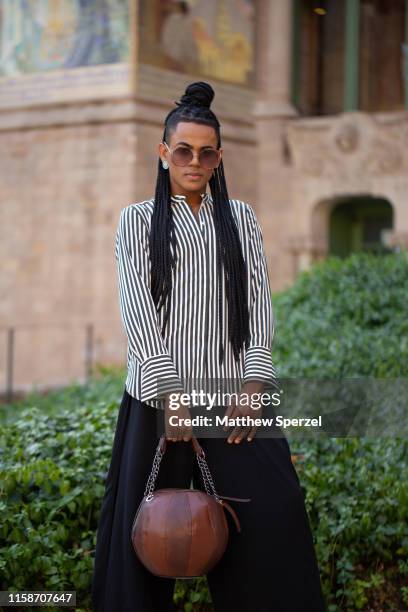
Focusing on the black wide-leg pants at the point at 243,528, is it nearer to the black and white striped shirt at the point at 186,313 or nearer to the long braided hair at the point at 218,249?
the black and white striped shirt at the point at 186,313

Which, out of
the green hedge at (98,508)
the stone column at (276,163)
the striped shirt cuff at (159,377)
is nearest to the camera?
the striped shirt cuff at (159,377)

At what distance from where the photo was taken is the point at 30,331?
16828mm

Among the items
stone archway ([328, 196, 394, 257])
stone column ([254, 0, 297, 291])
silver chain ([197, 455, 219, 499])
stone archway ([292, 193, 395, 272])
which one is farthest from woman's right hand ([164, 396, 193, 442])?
stone archway ([328, 196, 394, 257])

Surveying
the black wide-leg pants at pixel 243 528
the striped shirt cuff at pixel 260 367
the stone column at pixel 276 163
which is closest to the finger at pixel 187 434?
the black wide-leg pants at pixel 243 528

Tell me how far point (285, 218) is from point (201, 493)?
541 inches

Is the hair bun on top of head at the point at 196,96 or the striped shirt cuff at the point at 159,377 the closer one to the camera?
the striped shirt cuff at the point at 159,377

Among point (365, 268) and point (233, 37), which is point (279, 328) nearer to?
point (365, 268)

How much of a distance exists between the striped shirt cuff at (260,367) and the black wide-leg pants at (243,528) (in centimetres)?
17

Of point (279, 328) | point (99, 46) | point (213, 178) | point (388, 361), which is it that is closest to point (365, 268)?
point (279, 328)

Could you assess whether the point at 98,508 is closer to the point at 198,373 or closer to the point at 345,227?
the point at 198,373

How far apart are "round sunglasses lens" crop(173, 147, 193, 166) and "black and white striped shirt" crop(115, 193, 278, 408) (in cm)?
16

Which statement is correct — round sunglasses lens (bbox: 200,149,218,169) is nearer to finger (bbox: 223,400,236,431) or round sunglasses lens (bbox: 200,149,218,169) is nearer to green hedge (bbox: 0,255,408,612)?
finger (bbox: 223,400,236,431)

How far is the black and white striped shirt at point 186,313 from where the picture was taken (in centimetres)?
355

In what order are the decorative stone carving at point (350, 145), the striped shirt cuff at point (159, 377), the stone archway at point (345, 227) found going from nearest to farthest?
the striped shirt cuff at point (159, 377) → the decorative stone carving at point (350, 145) → the stone archway at point (345, 227)
